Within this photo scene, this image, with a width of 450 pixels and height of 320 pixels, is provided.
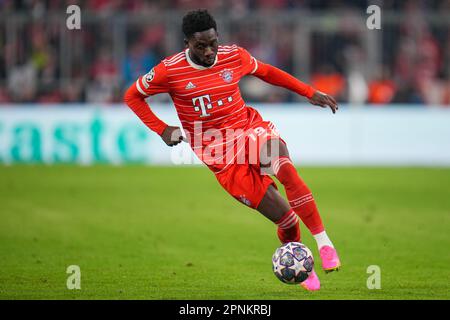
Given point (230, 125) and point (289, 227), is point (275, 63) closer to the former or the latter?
point (230, 125)

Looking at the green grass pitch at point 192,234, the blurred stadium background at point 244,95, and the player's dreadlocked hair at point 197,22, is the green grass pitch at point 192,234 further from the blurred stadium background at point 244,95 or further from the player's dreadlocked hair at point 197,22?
the player's dreadlocked hair at point 197,22

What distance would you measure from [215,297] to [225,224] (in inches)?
217

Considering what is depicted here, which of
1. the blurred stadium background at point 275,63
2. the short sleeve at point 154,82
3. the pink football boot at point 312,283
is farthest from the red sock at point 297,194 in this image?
the blurred stadium background at point 275,63

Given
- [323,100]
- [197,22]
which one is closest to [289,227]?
[323,100]

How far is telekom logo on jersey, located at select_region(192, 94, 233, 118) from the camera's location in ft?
28.6

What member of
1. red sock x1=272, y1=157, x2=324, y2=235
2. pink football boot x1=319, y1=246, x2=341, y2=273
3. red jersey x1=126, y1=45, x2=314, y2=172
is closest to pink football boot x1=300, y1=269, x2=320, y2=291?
pink football boot x1=319, y1=246, x2=341, y2=273

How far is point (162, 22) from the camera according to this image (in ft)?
72.2

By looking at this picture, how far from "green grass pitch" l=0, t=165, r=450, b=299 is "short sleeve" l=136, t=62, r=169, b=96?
71.8 inches

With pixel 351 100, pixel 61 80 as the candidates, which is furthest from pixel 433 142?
pixel 61 80

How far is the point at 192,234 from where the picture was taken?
1270cm

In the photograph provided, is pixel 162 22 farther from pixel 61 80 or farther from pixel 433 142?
pixel 433 142

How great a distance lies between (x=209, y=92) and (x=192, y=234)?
4332mm

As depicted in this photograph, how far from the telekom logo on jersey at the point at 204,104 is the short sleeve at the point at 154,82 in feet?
1.00

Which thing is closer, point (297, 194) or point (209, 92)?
point (297, 194)
